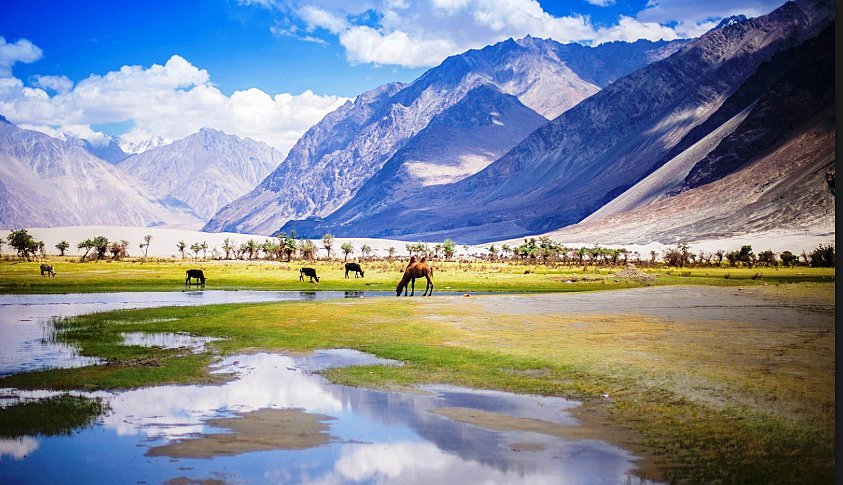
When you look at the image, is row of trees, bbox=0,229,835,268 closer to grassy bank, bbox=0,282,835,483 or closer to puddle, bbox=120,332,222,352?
grassy bank, bbox=0,282,835,483

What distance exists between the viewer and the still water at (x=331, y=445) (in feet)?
51.3

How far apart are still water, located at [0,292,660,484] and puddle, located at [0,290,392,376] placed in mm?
5311

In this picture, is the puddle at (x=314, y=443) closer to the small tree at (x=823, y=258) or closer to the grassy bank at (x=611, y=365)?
the grassy bank at (x=611, y=365)

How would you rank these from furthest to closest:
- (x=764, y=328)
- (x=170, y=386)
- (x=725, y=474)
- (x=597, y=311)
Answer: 1. (x=597, y=311)
2. (x=764, y=328)
3. (x=170, y=386)
4. (x=725, y=474)

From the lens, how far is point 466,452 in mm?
17109

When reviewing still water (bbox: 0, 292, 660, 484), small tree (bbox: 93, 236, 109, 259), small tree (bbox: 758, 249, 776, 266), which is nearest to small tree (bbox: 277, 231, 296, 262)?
small tree (bbox: 93, 236, 109, 259)

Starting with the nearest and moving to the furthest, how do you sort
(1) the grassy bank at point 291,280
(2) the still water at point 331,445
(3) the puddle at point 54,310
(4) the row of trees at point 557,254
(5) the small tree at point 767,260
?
(2) the still water at point 331,445 → (3) the puddle at point 54,310 → (1) the grassy bank at point 291,280 → (4) the row of trees at point 557,254 → (5) the small tree at point 767,260

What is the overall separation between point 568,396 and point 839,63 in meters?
13.1

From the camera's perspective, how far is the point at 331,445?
17594mm

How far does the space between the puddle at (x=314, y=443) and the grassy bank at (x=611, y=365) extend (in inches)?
56.4

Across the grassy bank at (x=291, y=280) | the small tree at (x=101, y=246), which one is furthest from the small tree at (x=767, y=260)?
the small tree at (x=101, y=246)

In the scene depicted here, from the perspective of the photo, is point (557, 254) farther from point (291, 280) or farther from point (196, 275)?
point (196, 275)

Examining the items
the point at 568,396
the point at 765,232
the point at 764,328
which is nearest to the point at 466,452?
the point at 568,396

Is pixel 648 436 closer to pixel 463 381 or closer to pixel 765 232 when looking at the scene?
pixel 463 381
